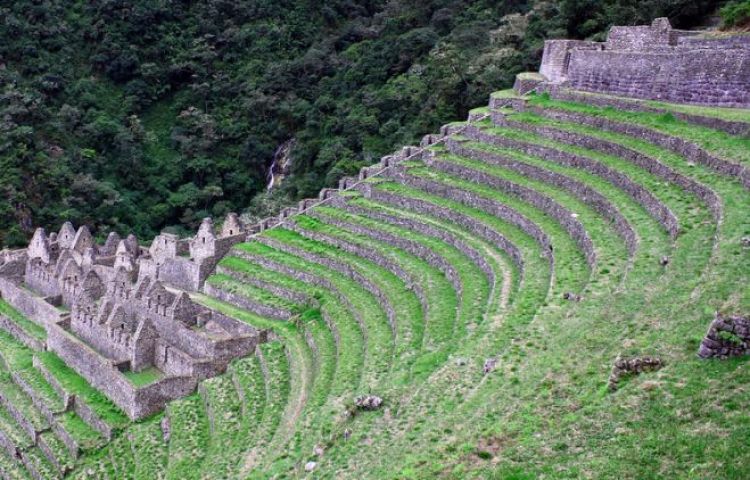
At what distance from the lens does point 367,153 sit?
3609 cm

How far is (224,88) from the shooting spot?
51125mm

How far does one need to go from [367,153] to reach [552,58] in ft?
43.6

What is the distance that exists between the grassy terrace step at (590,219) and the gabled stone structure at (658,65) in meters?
4.92

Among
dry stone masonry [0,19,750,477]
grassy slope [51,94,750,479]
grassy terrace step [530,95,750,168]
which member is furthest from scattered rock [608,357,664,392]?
grassy terrace step [530,95,750,168]

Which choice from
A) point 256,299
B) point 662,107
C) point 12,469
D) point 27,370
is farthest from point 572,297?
point 27,370

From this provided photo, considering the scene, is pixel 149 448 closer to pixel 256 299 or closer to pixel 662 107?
pixel 256 299

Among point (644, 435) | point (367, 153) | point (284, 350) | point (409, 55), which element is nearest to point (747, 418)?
point (644, 435)

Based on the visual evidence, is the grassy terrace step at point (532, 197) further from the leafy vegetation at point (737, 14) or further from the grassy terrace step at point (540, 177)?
the leafy vegetation at point (737, 14)

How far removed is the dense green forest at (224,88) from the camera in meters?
34.3

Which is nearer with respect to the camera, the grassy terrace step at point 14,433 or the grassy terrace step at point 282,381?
the grassy terrace step at point 282,381

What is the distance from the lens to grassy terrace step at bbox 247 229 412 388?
44.4ft

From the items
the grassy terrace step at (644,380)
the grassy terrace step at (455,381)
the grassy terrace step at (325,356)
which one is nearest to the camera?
the grassy terrace step at (644,380)

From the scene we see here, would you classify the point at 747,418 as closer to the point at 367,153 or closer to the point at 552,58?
the point at 552,58

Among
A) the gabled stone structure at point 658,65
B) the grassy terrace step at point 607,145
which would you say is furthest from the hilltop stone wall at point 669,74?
the grassy terrace step at point 607,145
